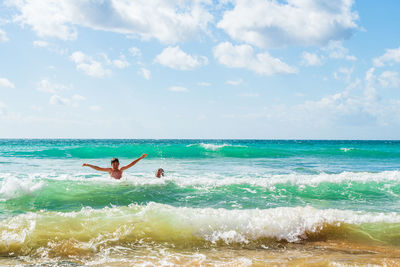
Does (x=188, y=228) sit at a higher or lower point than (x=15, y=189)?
lower

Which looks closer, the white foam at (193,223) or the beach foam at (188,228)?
the beach foam at (188,228)

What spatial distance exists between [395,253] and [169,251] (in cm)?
343

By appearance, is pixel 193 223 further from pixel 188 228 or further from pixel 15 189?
pixel 15 189

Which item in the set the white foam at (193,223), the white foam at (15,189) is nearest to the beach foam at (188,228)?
the white foam at (193,223)

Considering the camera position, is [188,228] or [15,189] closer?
[188,228]

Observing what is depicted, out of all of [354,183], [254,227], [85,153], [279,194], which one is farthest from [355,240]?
[85,153]

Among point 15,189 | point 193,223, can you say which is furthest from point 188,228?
point 15,189

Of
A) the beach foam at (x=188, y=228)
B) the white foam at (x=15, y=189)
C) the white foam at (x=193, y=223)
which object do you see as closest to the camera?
the beach foam at (x=188, y=228)

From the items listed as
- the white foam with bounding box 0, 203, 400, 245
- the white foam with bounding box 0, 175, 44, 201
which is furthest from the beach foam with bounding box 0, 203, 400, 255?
the white foam with bounding box 0, 175, 44, 201

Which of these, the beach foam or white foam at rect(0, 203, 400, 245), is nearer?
the beach foam

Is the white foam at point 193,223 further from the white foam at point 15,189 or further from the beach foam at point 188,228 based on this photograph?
the white foam at point 15,189

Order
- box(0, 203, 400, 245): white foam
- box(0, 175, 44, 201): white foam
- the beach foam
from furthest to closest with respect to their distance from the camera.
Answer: box(0, 175, 44, 201): white foam, box(0, 203, 400, 245): white foam, the beach foam

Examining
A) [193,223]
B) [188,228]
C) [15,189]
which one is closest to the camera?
[188,228]

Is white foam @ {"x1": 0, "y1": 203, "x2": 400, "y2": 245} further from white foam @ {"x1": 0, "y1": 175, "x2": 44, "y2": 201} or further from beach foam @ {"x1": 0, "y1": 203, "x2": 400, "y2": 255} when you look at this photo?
white foam @ {"x1": 0, "y1": 175, "x2": 44, "y2": 201}
